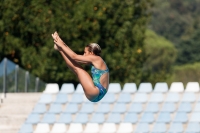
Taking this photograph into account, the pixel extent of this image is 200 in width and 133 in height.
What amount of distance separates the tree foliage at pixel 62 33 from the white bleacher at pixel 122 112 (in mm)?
8277

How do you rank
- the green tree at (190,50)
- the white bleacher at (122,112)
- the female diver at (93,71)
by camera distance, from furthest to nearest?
1. the green tree at (190,50)
2. the white bleacher at (122,112)
3. the female diver at (93,71)

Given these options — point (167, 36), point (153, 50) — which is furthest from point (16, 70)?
point (167, 36)

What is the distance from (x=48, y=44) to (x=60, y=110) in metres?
8.98

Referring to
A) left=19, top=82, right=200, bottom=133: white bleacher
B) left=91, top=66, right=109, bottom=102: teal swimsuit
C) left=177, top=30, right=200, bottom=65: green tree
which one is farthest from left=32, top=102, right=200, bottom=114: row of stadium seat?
left=177, top=30, right=200, bottom=65: green tree

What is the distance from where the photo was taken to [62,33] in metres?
29.5

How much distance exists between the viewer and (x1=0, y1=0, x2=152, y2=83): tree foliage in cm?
2948

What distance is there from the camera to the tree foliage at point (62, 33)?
96.7 ft

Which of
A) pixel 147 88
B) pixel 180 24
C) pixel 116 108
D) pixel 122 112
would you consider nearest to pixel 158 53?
pixel 180 24

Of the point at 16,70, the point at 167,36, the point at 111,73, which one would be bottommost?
the point at 167,36

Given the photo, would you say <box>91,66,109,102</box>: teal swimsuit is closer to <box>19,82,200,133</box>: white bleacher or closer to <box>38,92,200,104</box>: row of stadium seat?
<box>19,82,200,133</box>: white bleacher

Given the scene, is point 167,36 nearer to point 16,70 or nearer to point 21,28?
point 21,28

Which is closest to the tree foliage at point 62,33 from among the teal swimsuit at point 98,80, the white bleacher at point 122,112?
the white bleacher at point 122,112

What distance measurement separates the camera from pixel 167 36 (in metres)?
92.9

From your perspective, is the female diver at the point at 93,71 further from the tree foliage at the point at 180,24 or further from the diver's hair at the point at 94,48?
the tree foliage at the point at 180,24
